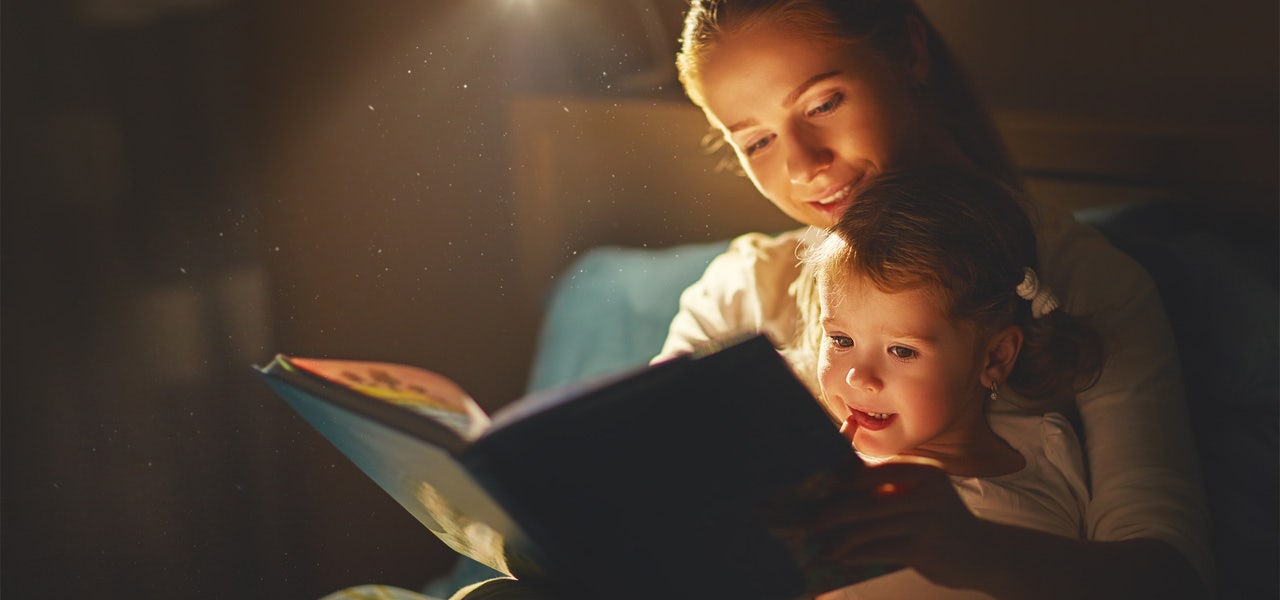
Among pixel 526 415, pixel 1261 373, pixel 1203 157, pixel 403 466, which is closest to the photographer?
pixel 526 415

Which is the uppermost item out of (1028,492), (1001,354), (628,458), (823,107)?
(823,107)

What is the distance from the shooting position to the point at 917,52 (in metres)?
0.96

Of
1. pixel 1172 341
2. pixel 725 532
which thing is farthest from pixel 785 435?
pixel 1172 341

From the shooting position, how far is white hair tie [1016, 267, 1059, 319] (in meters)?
0.84

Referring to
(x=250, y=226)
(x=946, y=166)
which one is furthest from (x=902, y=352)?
(x=250, y=226)

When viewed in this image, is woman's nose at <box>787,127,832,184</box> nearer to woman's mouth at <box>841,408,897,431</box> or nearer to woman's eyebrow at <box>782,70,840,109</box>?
woman's eyebrow at <box>782,70,840,109</box>

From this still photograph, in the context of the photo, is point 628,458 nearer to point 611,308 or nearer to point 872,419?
point 872,419

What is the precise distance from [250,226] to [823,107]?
0.55 metres

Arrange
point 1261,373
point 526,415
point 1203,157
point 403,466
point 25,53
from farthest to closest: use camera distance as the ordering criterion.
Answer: point 1203,157 → point 1261,373 → point 25,53 → point 403,466 → point 526,415

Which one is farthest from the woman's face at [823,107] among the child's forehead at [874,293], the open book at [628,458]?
the open book at [628,458]

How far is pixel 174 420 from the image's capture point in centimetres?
95

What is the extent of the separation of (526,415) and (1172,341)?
65 cm

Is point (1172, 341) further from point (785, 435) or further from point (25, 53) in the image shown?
point (25, 53)

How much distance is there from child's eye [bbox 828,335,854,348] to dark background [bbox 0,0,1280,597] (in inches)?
12.7
